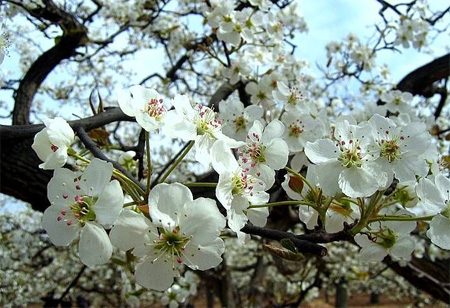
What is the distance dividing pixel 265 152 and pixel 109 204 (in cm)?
47

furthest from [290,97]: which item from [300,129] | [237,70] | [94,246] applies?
[94,246]

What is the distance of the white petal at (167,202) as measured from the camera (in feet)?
2.72

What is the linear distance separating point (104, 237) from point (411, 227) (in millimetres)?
799

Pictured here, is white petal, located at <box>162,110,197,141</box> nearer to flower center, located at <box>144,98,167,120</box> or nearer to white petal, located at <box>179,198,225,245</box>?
Answer: flower center, located at <box>144,98,167,120</box>

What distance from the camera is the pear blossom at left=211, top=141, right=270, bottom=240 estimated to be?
94 centimetres

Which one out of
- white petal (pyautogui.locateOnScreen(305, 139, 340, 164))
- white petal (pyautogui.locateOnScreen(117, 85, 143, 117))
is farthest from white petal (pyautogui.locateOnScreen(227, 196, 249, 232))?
white petal (pyautogui.locateOnScreen(117, 85, 143, 117))

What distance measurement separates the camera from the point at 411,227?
1.16 meters

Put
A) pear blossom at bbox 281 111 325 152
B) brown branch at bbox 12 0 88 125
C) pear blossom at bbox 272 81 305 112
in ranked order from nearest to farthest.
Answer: pear blossom at bbox 281 111 325 152 < pear blossom at bbox 272 81 305 112 < brown branch at bbox 12 0 88 125

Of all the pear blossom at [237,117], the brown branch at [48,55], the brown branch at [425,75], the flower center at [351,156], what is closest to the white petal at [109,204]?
the flower center at [351,156]

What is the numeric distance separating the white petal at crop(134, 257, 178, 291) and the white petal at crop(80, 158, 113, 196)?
0.18 m

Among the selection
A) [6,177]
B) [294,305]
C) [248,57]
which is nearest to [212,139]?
[248,57]

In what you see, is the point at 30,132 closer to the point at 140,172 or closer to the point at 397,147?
the point at 140,172

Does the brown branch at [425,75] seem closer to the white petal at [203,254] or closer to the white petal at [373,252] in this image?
the white petal at [373,252]

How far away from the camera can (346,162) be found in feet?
3.42
